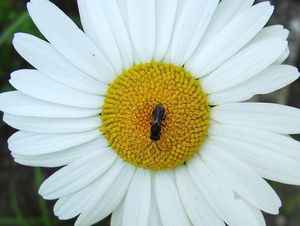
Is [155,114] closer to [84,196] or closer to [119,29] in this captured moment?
[119,29]

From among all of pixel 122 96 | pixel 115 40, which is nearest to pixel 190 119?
pixel 122 96

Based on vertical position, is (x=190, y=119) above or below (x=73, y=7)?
below

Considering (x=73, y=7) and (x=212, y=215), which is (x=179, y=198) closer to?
(x=212, y=215)

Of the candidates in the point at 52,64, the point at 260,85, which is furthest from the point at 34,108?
the point at 260,85

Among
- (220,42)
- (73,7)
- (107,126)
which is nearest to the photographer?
(220,42)

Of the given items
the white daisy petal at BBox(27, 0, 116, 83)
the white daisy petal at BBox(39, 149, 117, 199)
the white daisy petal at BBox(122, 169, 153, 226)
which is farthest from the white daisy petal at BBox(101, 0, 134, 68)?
the white daisy petal at BBox(122, 169, 153, 226)

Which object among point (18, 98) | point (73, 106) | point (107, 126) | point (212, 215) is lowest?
point (212, 215)

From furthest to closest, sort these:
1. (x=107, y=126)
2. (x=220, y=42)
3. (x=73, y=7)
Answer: (x=73, y=7), (x=107, y=126), (x=220, y=42)
